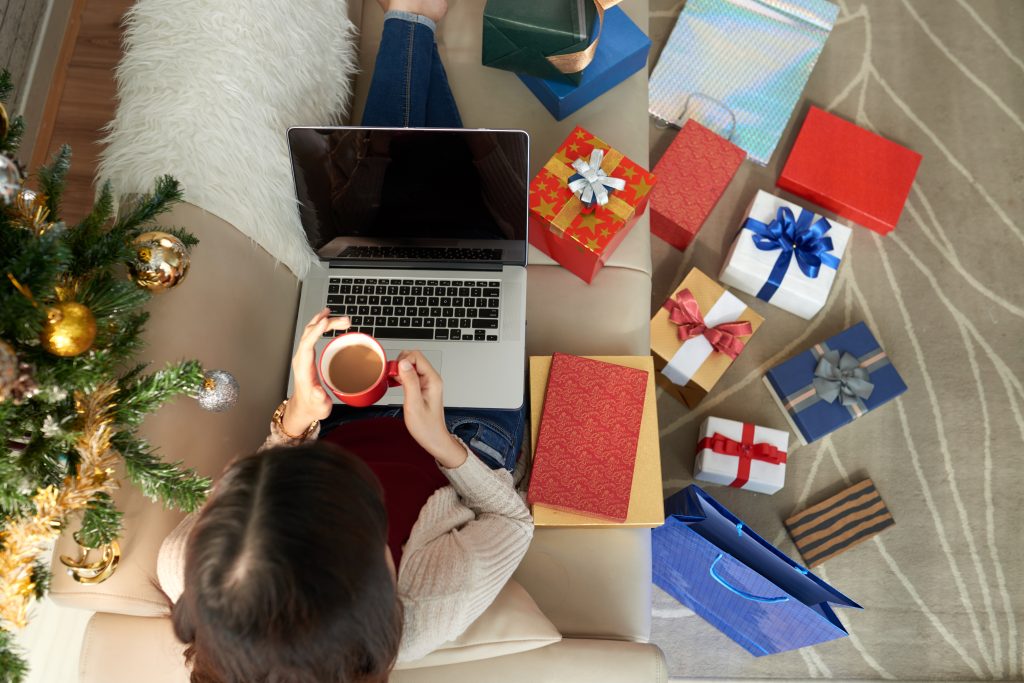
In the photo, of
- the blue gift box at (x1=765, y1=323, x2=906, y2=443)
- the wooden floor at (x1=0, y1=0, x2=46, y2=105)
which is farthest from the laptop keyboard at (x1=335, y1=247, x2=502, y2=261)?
the wooden floor at (x1=0, y1=0, x2=46, y2=105)

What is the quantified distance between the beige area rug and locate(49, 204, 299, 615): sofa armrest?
100 centimetres

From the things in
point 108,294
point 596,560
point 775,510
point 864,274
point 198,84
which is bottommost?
point 775,510

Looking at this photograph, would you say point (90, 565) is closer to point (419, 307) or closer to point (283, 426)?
point (283, 426)

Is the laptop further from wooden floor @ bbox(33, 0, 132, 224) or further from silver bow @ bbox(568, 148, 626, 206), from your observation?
wooden floor @ bbox(33, 0, 132, 224)

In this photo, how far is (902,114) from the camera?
79.6 inches

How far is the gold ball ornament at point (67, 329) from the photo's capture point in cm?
77

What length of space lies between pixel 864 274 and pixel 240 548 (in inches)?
68.8

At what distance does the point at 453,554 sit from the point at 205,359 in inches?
18.7

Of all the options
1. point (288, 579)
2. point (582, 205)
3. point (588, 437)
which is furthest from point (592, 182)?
point (288, 579)

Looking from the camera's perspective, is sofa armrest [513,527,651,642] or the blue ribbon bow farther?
the blue ribbon bow

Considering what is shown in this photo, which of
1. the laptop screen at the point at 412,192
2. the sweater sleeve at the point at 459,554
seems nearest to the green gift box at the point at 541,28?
the laptop screen at the point at 412,192

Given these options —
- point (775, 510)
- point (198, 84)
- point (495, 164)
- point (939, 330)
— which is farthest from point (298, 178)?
point (939, 330)

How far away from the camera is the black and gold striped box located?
1.70 metres

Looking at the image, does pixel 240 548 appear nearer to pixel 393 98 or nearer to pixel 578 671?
pixel 578 671
